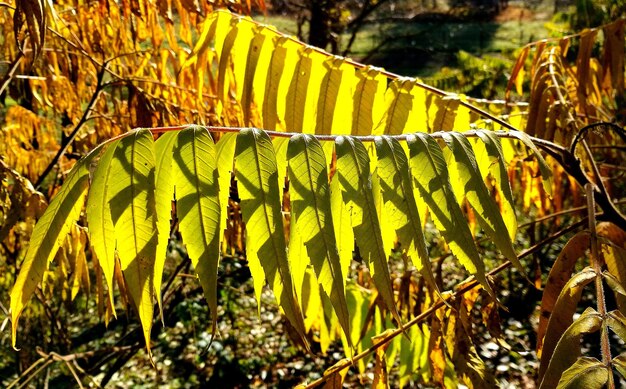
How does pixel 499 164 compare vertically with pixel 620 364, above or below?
above

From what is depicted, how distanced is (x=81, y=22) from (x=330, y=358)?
3752 millimetres

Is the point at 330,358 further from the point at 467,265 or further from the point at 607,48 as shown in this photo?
the point at 467,265

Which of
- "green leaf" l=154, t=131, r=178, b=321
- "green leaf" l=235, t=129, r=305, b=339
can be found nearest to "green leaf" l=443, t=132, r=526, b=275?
"green leaf" l=235, t=129, r=305, b=339

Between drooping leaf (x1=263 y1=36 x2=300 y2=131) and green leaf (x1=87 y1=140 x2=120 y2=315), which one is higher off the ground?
drooping leaf (x1=263 y1=36 x2=300 y2=131)

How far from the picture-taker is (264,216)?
744 mm

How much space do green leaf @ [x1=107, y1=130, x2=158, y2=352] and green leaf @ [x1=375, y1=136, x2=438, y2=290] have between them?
1.04 feet

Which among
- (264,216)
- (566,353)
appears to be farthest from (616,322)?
(264,216)

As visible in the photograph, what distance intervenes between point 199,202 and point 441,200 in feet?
1.12

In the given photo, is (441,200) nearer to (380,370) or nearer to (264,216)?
(264,216)

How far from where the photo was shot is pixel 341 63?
146cm

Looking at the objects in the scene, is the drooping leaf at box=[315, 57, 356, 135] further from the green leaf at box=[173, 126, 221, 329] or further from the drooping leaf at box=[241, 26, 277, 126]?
the green leaf at box=[173, 126, 221, 329]

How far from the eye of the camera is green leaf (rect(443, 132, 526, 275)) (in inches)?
32.8

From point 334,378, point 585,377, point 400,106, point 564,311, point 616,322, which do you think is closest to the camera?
point 585,377

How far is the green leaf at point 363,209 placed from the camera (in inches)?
29.7
